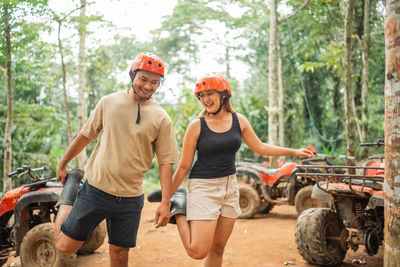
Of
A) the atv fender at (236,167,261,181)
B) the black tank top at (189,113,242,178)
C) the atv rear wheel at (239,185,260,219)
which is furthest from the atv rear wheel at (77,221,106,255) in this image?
the atv fender at (236,167,261,181)

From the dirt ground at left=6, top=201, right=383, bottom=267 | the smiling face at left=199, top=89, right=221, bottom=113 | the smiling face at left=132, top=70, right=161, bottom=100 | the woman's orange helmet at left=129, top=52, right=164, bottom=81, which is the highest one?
the woman's orange helmet at left=129, top=52, right=164, bottom=81

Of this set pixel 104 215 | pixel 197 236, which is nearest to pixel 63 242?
pixel 104 215

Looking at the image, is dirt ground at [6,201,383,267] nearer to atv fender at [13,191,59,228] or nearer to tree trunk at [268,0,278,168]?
atv fender at [13,191,59,228]

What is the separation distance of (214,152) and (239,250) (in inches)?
108

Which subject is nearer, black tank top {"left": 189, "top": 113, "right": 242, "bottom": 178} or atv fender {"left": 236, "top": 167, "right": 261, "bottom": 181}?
black tank top {"left": 189, "top": 113, "right": 242, "bottom": 178}

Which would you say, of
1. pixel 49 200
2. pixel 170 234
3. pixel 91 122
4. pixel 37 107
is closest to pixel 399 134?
pixel 91 122

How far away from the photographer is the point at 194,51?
23938 millimetres

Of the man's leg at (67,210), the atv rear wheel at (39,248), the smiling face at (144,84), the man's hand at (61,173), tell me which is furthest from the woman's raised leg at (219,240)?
the atv rear wheel at (39,248)

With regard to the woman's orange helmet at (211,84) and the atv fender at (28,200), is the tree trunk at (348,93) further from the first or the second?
the atv fender at (28,200)

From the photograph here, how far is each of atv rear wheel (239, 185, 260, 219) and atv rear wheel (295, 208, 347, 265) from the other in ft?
10.9

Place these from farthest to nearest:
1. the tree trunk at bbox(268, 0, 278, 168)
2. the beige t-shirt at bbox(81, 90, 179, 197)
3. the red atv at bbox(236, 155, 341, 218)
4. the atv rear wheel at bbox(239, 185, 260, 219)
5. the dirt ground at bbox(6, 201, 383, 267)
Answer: the tree trunk at bbox(268, 0, 278, 168) → the atv rear wheel at bbox(239, 185, 260, 219) → the red atv at bbox(236, 155, 341, 218) → the dirt ground at bbox(6, 201, 383, 267) → the beige t-shirt at bbox(81, 90, 179, 197)

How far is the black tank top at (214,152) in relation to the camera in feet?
9.89

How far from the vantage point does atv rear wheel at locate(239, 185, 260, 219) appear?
301 inches

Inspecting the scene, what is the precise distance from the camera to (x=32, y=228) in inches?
171
